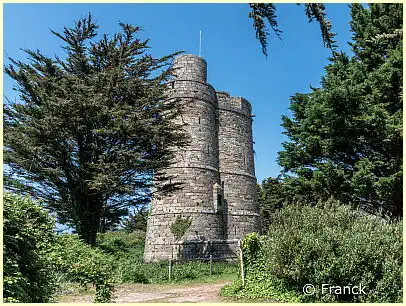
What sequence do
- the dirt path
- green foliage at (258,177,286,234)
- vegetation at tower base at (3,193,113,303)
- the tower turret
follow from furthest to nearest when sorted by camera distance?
green foliage at (258,177,286,234), the tower turret, the dirt path, vegetation at tower base at (3,193,113,303)

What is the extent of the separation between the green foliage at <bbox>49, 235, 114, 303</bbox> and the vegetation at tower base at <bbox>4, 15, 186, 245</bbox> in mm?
5788

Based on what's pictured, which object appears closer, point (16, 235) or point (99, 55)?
point (16, 235)

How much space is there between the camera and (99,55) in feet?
47.3

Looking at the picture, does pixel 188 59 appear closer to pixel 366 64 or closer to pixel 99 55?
pixel 99 55

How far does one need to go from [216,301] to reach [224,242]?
11.4 metres

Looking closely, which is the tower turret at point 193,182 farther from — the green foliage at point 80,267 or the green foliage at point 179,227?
the green foliage at point 80,267

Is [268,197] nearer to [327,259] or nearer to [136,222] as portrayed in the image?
[136,222]

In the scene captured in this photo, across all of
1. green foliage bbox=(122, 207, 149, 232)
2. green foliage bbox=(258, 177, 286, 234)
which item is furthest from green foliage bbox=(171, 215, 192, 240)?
green foliage bbox=(258, 177, 286, 234)

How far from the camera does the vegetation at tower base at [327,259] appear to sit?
25.3 ft

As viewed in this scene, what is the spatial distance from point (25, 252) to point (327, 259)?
248 inches

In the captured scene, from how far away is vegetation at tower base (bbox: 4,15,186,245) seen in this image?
12484mm

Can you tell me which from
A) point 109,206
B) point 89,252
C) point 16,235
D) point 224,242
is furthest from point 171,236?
point 16,235

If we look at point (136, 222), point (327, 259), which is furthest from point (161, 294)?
point (136, 222)

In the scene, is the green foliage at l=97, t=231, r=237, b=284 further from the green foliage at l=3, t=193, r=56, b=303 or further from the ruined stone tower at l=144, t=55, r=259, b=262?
the green foliage at l=3, t=193, r=56, b=303
